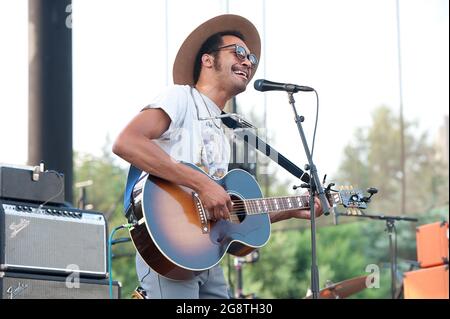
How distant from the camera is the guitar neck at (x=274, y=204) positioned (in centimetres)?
462

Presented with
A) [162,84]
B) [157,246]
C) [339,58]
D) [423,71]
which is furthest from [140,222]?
[423,71]

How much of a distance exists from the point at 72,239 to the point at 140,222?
85cm

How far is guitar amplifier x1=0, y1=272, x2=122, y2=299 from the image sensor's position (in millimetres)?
4594

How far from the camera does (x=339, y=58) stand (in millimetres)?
8922

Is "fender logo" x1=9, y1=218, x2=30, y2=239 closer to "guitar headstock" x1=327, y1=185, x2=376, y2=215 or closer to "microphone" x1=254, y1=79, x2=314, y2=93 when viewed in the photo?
"microphone" x1=254, y1=79, x2=314, y2=93

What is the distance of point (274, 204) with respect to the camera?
473 centimetres

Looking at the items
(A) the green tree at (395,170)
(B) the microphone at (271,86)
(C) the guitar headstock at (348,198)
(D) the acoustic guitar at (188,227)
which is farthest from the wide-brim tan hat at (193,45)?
(A) the green tree at (395,170)

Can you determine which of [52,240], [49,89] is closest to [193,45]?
[52,240]

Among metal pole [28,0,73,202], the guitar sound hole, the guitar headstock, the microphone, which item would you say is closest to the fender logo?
the guitar sound hole

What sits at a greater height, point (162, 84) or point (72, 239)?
point (162, 84)

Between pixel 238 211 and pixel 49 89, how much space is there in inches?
100.0

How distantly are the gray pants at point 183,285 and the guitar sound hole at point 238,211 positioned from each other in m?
0.29
